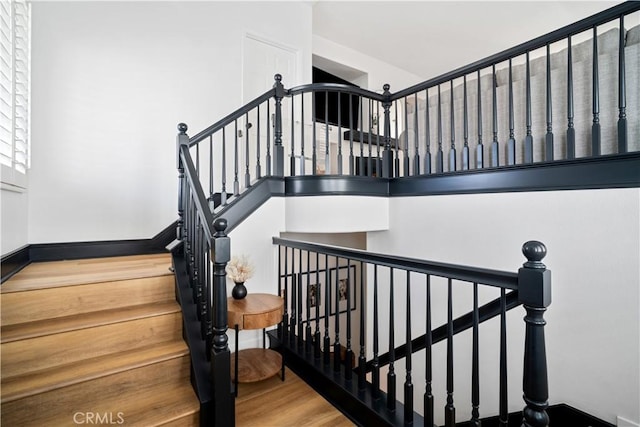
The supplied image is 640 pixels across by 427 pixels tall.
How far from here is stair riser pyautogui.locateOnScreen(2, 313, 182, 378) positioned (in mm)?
1543

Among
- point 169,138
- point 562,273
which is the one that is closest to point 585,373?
point 562,273

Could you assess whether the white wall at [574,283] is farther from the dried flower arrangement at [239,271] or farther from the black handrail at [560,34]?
the dried flower arrangement at [239,271]

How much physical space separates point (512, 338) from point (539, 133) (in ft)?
5.36

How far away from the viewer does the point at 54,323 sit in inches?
68.8

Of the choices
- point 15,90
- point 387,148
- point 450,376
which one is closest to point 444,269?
point 450,376

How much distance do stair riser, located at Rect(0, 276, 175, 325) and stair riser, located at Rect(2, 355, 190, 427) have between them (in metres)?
0.53

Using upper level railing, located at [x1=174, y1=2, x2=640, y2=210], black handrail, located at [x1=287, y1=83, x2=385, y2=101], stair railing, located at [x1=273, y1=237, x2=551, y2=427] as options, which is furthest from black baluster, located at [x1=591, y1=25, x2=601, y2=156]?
black handrail, located at [x1=287, y1=83, x2=385, y2=101]

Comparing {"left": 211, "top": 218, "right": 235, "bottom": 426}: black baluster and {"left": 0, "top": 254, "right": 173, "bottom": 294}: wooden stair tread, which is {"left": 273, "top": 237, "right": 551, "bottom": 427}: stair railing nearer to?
{"left": 211, "top": 218, "right": 235, "bottom": 426}: black baluster

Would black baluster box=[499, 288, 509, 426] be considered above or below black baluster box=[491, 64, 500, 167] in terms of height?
below

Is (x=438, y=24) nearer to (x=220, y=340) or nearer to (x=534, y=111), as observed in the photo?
(x=534, y=111)

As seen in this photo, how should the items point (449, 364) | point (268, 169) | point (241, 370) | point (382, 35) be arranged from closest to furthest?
1. point (449, 364)
2. point (241, 370)
3. point (268, 169)
4. point (382, 35)

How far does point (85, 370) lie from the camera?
1.59 metres

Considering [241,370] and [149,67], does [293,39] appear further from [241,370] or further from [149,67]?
[241,370]

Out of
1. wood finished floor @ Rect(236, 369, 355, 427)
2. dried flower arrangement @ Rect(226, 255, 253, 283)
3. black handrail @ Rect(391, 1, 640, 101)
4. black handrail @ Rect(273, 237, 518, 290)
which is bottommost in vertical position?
wood finished floor @ Rect(236, 369, 355, 427)
